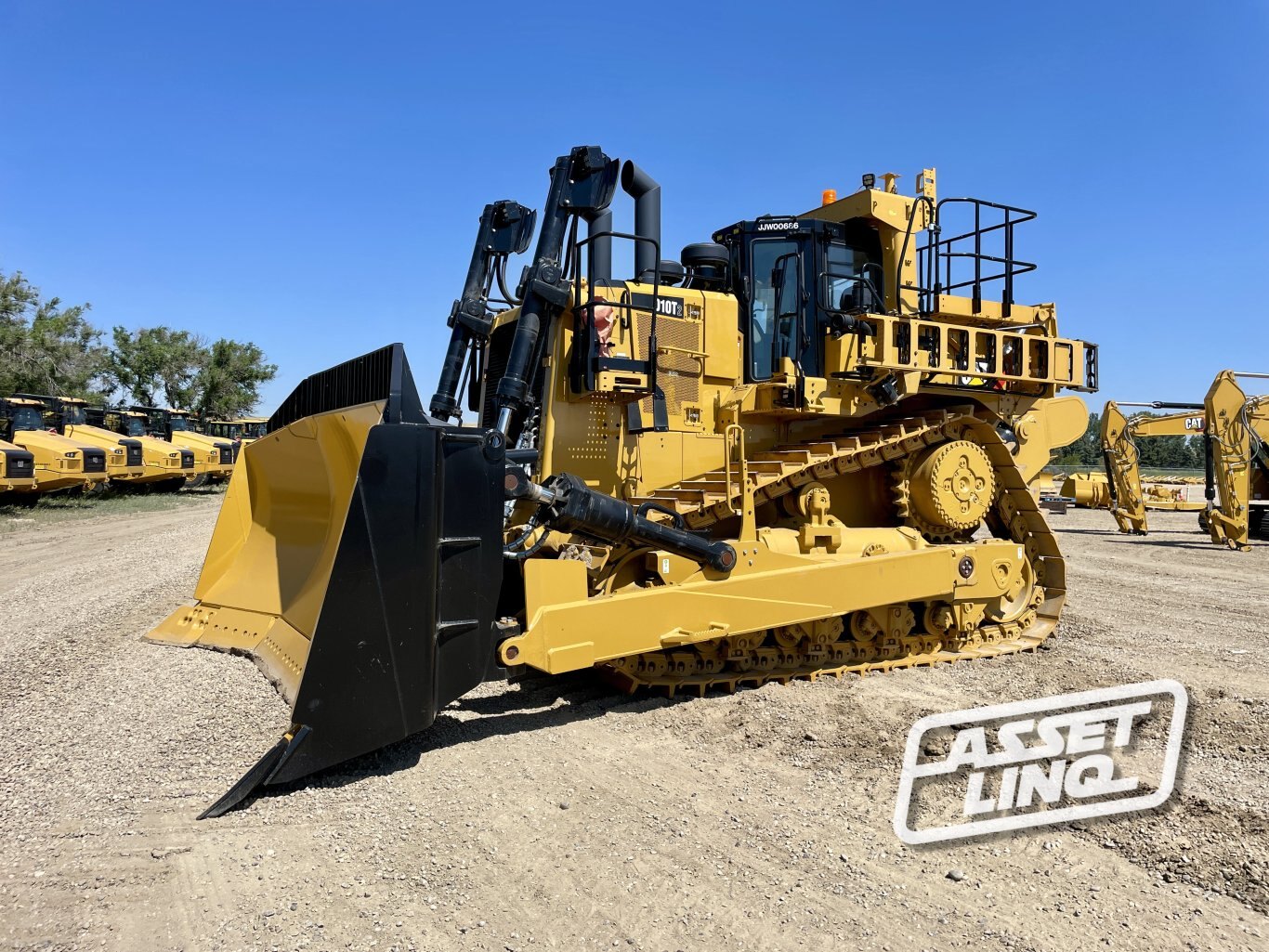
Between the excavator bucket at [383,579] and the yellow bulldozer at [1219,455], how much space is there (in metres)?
16.6

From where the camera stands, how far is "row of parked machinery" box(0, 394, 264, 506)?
19.3m

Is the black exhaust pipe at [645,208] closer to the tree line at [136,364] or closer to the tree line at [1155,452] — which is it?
the tree line at [136,364]

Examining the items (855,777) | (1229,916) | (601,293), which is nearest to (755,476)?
(601,293)

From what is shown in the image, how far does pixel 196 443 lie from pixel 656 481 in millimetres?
27363

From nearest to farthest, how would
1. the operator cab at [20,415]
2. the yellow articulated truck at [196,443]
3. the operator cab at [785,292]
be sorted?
the operator cab at [785,292] → the operator cab at [20,415] → the yellow articulated truck at [196,443]

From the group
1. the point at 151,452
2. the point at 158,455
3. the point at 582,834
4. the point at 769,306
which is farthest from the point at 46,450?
the point at 582,834

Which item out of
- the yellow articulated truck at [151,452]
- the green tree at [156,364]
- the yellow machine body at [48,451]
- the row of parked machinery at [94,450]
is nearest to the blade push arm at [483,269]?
the row of parked machinery at [94,450]

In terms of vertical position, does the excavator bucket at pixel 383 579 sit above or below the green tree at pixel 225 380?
below

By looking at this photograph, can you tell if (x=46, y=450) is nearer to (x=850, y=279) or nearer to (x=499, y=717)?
(x=499, y=717)

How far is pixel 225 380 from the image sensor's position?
46.7 m

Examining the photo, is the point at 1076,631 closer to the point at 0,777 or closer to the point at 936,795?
the point at 936,795

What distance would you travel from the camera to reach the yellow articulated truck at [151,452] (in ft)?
81.8

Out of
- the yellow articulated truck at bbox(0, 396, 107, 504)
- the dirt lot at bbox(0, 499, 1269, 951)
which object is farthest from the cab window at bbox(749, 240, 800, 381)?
the yellow articulated truck at bbox(0, 396, 107, 504)

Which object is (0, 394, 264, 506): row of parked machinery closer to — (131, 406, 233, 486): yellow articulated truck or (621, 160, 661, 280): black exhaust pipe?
(131, 406, 233, 486): yellow articulated truck
